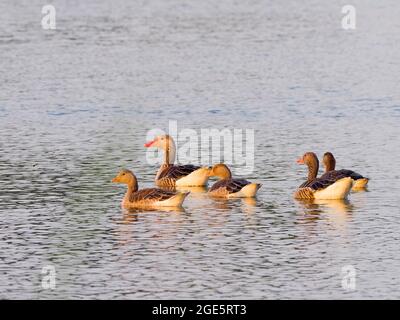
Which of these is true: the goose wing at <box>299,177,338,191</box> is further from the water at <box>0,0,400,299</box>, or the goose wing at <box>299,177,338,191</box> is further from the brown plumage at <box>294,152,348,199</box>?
the water at <box>0,0,400,299</box>

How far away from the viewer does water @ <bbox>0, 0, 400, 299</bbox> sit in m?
21.0

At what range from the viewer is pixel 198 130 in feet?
117

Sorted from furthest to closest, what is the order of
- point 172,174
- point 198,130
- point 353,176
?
point 198,130
point 172,174
point 353,176

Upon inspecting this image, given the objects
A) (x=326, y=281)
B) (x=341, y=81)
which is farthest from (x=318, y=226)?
(x=341, y=81)

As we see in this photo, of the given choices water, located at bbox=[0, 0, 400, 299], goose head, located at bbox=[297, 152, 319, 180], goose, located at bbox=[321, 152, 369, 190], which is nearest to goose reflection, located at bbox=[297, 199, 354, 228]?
water, located at bbox=[0, 0, 400, 299]

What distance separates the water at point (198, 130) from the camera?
21.0m

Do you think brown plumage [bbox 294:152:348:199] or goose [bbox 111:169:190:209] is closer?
goose [bbox 111:169:190:209]

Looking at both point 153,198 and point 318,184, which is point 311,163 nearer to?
point 318,184

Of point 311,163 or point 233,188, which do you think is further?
point 311,163

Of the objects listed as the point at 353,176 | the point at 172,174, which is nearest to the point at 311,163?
the point at 353,176

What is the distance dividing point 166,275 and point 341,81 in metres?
26.1

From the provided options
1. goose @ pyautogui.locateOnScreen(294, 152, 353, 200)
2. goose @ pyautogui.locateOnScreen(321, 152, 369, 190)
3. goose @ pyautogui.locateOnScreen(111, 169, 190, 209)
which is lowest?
goose @ pyautogui.locateOnScreen(111, 169, 190, 209)
